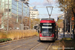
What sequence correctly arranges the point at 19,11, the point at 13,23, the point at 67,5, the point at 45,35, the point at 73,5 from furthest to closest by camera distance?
the point at 19,11 < the point at 13,23 < the point at 45,35 < the point at 67,5 < the point at 73,5

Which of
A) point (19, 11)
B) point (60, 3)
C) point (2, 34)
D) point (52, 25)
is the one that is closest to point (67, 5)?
point (60, 3)

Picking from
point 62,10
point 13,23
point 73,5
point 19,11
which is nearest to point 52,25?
point 62,10

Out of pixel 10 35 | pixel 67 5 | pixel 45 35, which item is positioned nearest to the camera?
pixel 67 5

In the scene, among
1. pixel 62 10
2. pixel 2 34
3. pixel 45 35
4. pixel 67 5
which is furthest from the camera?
pixel 2 34

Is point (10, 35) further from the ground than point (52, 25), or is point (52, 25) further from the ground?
point (52, 25)

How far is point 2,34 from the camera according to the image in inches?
1013

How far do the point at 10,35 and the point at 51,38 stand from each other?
8.11 m

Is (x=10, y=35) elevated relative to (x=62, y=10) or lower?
lower

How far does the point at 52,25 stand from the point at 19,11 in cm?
9870

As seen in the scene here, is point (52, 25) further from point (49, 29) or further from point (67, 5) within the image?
point (67, 5)

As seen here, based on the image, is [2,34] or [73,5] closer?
[73,5]

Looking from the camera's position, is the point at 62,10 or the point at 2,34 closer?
the point at 62,10

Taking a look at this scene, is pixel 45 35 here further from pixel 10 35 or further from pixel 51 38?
pixel 10 35

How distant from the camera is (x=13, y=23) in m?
91.3
